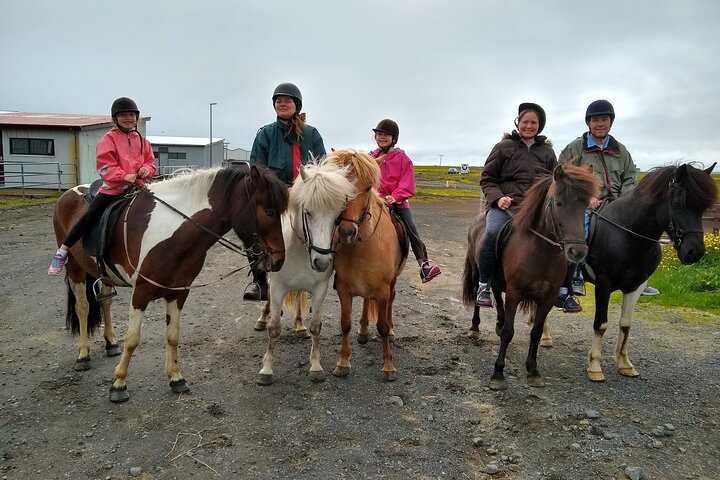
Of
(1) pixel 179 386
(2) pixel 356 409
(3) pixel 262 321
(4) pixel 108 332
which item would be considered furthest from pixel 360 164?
(4) pixel 108 332

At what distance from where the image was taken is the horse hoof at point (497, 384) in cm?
467

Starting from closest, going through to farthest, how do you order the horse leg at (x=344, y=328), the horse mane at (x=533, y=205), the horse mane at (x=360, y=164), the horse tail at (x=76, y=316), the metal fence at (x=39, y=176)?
1. the horse mane at (x=360, y=164)
2. the horse mane at (x=533, y=205)
3. the horse leg at (x=344, y=328)
4. the horse tail at (x=76, y=316)
5. the metal fence at (x=39, y=176)

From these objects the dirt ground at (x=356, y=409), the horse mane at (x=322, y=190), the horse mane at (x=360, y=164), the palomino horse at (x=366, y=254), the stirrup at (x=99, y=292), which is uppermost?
the horse mane at (x=360, y=164)

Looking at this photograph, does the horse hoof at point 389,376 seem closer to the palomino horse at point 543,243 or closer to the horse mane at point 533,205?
the palomino horse at point 543,243

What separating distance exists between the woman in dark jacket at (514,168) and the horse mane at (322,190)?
202 centimetres

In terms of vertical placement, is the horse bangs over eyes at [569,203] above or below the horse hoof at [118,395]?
above

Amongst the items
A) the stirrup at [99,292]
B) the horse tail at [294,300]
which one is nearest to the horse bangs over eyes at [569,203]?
the horse tail at [294,300]

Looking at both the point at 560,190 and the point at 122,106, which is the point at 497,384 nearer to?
the point at 560,190

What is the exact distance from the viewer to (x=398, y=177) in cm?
590

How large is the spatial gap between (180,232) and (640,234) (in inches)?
182

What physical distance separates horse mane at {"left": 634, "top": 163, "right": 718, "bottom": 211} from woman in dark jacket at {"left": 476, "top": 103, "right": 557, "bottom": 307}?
41.3 inches

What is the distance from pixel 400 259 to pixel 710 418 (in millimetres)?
3358

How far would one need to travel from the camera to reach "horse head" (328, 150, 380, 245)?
4.11 m

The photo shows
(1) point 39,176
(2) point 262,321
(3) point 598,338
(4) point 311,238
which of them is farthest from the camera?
(1) point 39,176
